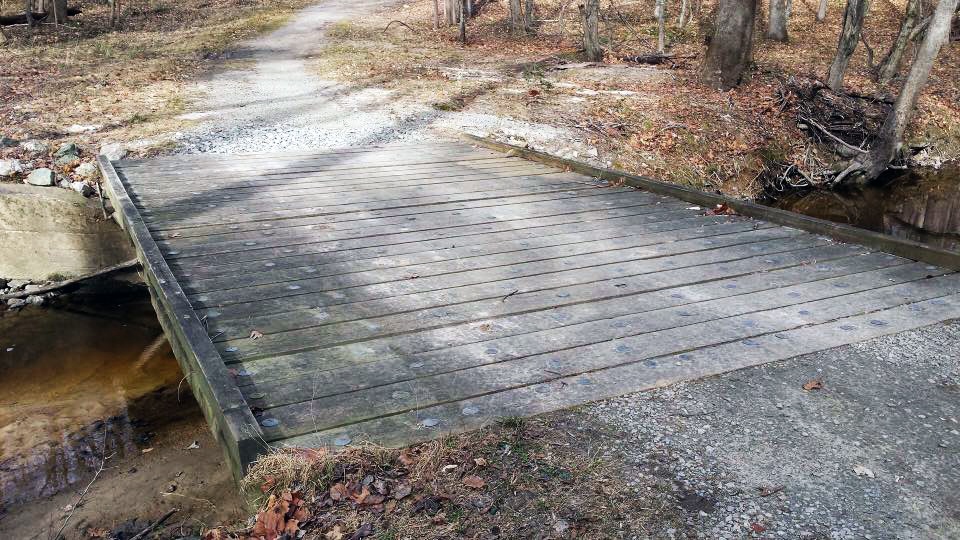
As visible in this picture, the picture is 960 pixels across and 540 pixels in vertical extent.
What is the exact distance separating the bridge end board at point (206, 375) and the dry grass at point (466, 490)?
4.9 inches

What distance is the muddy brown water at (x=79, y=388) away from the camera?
4.89 meters

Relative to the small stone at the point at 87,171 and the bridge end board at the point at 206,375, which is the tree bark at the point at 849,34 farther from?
the bridge end board at the point at 206,375

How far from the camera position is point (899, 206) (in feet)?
37.6

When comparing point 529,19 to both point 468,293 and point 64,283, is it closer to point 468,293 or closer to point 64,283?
point 64,283

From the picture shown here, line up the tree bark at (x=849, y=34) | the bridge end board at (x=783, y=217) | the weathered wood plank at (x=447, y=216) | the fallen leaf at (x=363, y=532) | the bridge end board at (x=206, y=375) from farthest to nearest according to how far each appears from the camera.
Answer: the tree bark at (x=849, y=34) → the weathered wood plank at (x=447, y=216) → the bridge end board at (x=783, y=217) → the bridge end board at (x=206, y=375) → the fallen leaf at (x=363, y=532)

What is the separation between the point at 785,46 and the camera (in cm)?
2003

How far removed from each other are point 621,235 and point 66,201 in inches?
237

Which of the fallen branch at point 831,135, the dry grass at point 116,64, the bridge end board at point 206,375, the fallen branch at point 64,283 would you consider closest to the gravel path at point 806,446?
the bridge end board at point 206,375

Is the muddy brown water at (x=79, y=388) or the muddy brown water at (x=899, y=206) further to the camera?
the muddy brown water at (x=899, y=206)

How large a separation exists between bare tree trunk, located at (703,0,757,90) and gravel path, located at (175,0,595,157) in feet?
14.8

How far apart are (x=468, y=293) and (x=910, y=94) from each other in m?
9.71

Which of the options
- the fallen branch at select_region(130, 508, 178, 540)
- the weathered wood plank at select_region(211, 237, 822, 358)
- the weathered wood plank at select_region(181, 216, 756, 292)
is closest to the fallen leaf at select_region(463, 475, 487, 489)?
the weathered wood plank at select_region(211, 237, 822, 358)

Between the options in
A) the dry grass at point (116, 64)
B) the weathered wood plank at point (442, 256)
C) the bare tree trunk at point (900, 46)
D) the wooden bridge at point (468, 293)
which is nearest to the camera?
the wooden bridge at point (468, 293)

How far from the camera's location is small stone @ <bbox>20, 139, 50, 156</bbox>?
9008mm
